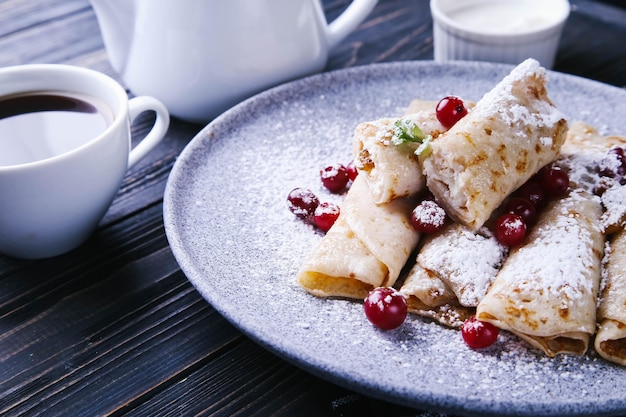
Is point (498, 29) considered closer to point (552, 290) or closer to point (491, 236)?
point (491, 236)

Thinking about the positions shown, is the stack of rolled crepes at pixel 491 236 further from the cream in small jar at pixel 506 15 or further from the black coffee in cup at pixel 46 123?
the cream in small jar at pixel 506 15

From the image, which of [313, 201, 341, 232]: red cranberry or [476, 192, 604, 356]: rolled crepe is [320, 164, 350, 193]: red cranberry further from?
[476, 192, 604, 356]: rolled crepe

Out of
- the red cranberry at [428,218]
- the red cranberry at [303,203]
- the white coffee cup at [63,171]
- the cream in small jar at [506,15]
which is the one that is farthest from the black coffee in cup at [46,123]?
the cream in small jar at [506,15]

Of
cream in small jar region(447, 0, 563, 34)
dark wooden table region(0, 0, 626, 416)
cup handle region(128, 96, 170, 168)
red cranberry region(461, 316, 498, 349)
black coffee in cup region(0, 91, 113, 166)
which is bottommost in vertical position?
cream in small jar region(447, 0, 563, 34)

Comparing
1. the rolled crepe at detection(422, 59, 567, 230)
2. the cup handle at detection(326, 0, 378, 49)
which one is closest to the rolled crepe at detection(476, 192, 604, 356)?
the rolled crepe at detection(422, 59, 567, 230)

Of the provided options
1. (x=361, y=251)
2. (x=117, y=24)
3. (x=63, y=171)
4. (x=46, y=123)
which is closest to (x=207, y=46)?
(x=117, y=24)

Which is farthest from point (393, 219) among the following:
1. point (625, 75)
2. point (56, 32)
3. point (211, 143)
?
point (56, 32)

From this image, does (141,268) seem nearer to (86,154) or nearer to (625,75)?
(86,154)
